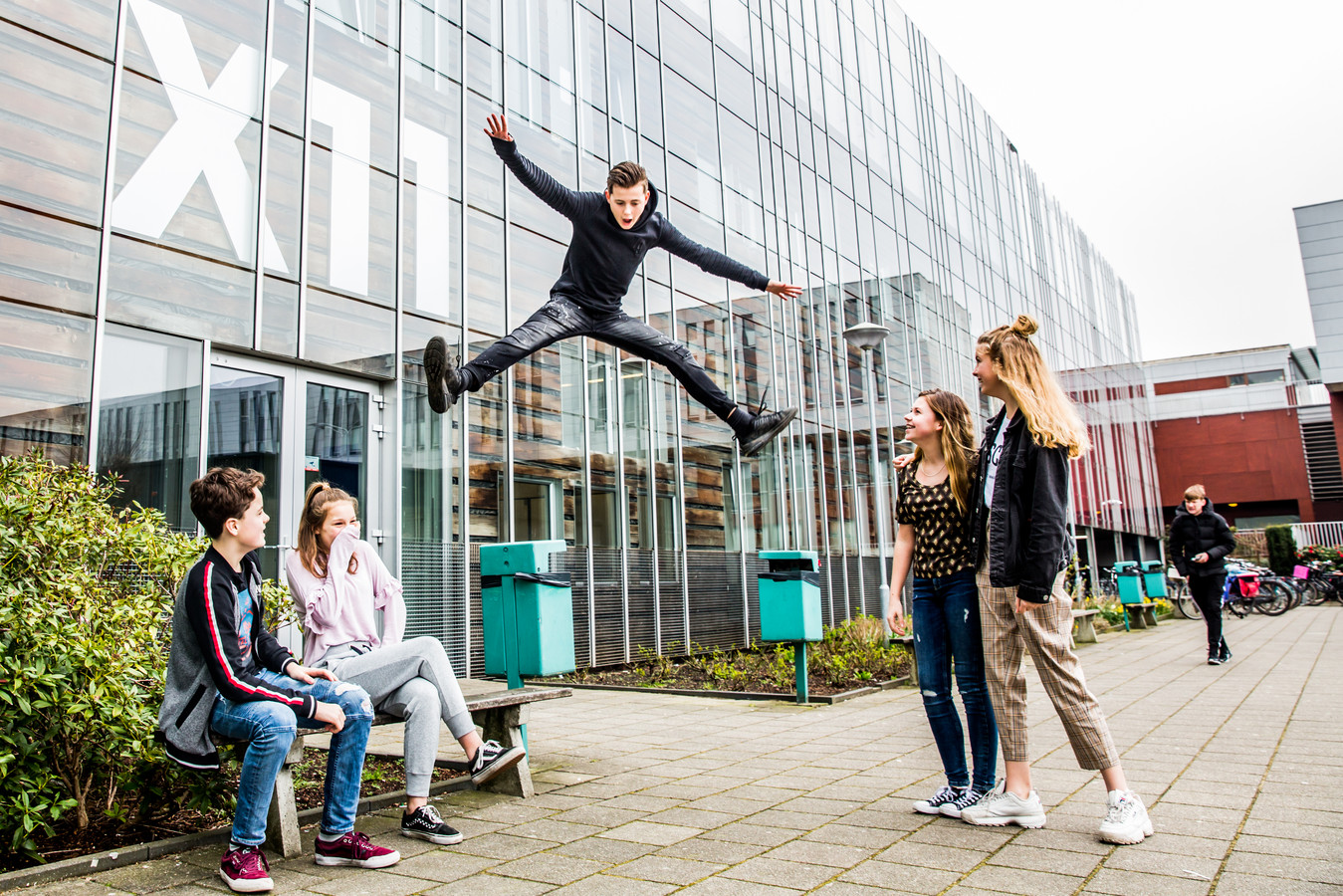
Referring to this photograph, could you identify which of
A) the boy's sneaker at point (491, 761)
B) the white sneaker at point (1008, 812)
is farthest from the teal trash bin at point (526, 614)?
the white sneaker at point (1008, 812)

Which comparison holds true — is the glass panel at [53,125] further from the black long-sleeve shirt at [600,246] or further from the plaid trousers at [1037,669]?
the plaid trousers at [1037,669]

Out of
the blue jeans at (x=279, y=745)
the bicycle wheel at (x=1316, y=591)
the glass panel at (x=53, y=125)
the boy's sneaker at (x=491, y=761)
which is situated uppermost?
the glass panel at (x=53, y=125)

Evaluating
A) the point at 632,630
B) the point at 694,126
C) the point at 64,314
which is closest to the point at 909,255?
the point at 694,126

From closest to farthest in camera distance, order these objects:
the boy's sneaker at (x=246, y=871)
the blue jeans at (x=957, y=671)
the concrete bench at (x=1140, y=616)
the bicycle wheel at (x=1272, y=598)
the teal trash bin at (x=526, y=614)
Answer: the boy's sneaker at (x=246, y=871) → the blue jeans at (x=957, y=671) → the teal trash bin at (x=526, y=614) → the concrete bench at (x=1140, y=616) → the bicycle wheel at (x=1272, y=598)

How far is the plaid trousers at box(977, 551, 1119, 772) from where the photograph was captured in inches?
145

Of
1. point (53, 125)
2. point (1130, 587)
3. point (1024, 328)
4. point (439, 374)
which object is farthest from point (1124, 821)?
point (1130, 587)

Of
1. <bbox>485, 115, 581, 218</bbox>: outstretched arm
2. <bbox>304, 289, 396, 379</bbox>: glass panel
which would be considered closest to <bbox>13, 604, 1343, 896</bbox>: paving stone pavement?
<bbox>485, 115, 581, 218</bbox>: outstretched arm

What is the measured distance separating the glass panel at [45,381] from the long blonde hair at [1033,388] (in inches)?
252

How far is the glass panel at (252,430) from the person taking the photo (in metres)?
7.91

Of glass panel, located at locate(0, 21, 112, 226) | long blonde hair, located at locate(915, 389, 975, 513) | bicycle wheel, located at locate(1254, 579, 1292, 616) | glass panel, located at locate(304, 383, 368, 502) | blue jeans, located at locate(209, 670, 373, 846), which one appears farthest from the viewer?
bicycle wheel, located at locate(1254, 579, 1292, 616)

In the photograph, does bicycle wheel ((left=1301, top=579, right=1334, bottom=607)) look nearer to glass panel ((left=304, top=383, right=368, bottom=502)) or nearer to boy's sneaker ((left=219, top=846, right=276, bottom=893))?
glass panel ((left=304, top=383, right=368, bottom=502))

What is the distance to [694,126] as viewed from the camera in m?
14.7

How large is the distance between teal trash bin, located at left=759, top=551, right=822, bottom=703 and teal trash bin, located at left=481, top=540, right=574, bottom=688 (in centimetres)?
295

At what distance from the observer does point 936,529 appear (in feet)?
13.7
